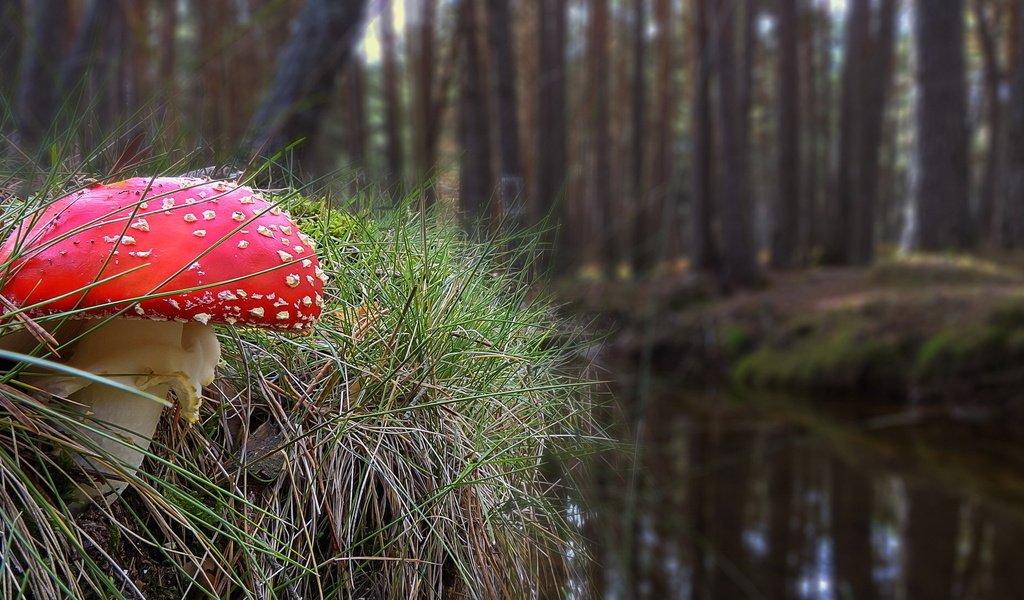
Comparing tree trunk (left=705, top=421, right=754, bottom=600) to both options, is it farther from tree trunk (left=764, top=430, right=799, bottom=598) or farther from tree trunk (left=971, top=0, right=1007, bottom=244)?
tree trunk (left=971, top=0, right=1007, bottom=244)

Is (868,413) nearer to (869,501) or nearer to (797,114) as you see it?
(869,501)

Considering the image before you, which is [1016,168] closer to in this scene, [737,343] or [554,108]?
[737,343]

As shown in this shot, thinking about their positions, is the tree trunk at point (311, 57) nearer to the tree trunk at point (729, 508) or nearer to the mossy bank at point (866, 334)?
the tree trunk at point (729, 508)

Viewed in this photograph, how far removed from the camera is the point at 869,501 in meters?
4.70

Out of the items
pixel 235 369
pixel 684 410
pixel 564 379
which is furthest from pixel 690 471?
pixel 235 369

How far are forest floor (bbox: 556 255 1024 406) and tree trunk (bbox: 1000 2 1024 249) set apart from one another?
730mm

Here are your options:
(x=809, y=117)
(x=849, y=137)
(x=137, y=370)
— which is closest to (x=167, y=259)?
(x=137, y=370)

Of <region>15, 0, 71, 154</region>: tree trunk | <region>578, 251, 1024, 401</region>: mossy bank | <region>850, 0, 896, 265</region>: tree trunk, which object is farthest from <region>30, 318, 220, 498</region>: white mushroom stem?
<region>850, 0, 896, 265</region>: tree trunk

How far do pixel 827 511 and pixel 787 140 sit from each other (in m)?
9.18

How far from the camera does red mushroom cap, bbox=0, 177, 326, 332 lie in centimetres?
88

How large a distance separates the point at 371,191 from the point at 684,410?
6.16 meters

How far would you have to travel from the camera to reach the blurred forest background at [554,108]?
4.98 feet

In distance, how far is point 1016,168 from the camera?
858cm

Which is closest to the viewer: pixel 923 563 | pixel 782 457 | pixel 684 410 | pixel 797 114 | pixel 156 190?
pixel 156 190
